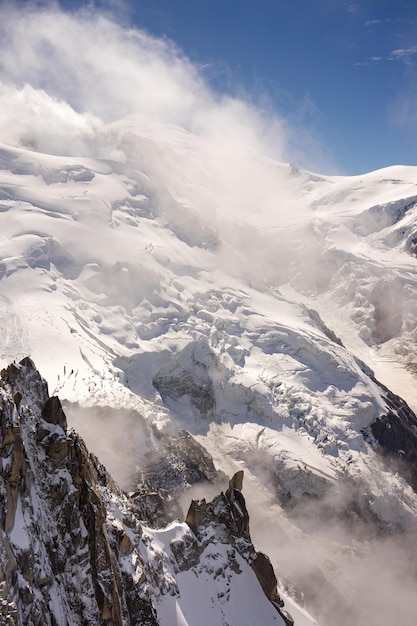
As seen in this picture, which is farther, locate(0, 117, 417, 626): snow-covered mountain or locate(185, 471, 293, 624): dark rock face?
locate(0, 117, 417, 626): snow-covered mountain

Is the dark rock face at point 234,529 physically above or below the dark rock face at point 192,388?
below

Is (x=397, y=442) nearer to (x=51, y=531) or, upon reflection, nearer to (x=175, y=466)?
(x=175, y=466)

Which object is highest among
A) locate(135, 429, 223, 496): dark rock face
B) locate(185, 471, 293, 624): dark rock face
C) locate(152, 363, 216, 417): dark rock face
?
locate(152, 363, 216, 417): dark rock face

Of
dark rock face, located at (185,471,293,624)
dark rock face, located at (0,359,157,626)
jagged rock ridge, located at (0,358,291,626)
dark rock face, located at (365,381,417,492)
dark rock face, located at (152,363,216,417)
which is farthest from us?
dark rock face, located at (365,381,417,492)

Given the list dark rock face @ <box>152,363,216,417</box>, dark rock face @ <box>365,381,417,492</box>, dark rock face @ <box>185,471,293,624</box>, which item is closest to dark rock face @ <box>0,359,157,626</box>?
dark rock face @ <box>185,471,293,624</box>

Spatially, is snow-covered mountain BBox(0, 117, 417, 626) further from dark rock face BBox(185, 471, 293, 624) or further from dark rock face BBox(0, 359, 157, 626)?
dark rock face BBox(0, 359, 157, 626)

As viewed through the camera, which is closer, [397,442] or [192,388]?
[192,388]

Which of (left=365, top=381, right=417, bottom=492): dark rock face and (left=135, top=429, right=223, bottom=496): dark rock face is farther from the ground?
(left=365, top=381, right=417, bottom=492): dark rock face

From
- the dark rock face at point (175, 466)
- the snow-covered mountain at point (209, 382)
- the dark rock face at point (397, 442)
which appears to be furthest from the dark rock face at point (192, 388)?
the dark rock face at point (397, 442)

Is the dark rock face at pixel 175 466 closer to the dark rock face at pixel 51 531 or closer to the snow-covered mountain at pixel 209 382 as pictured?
the snow-covered mountain at pixel 209 382

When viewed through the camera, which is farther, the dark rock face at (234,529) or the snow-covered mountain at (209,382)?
the snow-covered mountain at (209,382)

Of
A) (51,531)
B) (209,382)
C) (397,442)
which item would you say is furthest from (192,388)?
(51,531)

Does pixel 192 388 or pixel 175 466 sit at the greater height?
pixel 192 388
